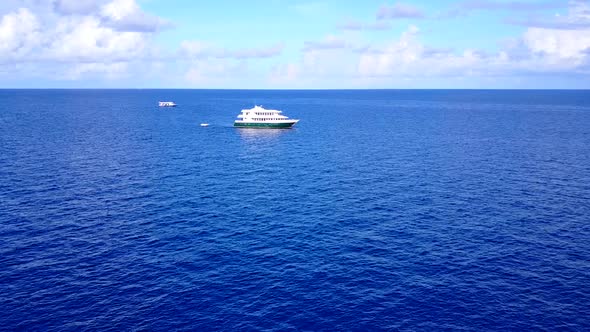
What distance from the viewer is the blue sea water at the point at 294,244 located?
55562mm

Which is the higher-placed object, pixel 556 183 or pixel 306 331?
pixel 556 183

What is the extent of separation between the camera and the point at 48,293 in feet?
194

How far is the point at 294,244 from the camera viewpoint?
75.8 m

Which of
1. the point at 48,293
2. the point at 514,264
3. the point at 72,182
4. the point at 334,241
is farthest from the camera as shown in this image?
the point at 72,182

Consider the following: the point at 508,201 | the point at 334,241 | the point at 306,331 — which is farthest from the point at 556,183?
the point at 306,331

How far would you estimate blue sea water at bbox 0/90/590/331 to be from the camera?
5556cm

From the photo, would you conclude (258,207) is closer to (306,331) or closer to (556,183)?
(306,331)

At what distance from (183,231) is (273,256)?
61.8 ft

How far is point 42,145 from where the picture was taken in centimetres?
15925

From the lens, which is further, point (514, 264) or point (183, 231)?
point (183, 231)

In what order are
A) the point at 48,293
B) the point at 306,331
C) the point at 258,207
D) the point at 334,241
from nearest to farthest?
1. the point at 306,331
2. the point at 48,293
3. the point at 334,241
4. the point at 258,207

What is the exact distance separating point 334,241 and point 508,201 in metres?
43.1

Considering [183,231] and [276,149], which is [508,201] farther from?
[276,149]

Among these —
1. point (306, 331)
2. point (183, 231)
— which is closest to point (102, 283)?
point (183, 231)
